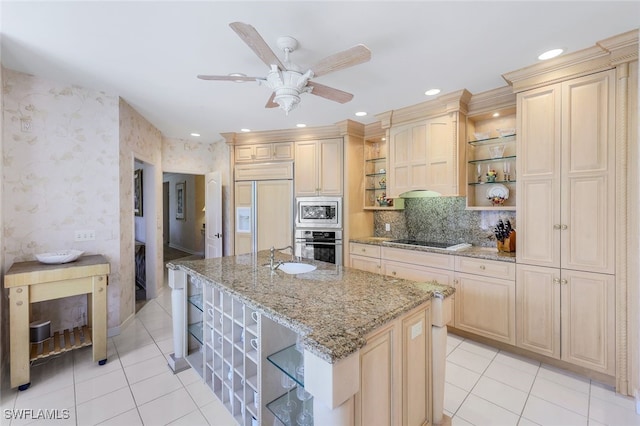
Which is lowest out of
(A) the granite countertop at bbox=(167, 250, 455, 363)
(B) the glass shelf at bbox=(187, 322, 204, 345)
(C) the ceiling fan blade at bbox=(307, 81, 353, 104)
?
(B) the glass shelf at bbox=(187, 322, 204, 345)

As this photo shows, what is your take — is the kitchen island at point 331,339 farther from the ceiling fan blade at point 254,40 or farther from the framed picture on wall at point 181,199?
the framed picture on wall at point 181,199

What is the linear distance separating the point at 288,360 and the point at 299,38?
200cm

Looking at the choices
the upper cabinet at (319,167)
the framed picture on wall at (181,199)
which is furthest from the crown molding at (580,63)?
the framed picture on wall at (181,199)

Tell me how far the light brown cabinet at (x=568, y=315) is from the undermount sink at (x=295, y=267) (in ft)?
6.14

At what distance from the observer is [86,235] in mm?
2801

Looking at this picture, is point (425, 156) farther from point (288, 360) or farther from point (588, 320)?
point (288, 360)

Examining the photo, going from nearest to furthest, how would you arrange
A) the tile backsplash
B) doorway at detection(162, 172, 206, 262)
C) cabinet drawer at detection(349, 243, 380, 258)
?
1. the tile backsplash
2. cabinet drawer at detection(349, 243, 380, 258)
3. doorway at detection(162, 172, 206, 262)

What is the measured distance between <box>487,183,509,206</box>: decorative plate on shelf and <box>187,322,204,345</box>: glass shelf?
10.2 ft

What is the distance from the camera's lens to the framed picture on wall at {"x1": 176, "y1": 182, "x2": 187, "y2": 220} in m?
8.01

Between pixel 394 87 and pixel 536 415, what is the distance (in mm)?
2816

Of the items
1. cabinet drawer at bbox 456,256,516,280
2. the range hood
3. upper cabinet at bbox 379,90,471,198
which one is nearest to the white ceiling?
upper cabinet at bbox 379,90,471,198

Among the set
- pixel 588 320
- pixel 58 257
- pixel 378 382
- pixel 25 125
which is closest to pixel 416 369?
pixel 378 382

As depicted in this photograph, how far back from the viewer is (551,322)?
2.36m

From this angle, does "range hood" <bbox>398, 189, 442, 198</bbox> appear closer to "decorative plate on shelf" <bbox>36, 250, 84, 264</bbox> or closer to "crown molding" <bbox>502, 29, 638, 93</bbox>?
"crown molding" <bbox>502, 29, 638, 93</bbox>
